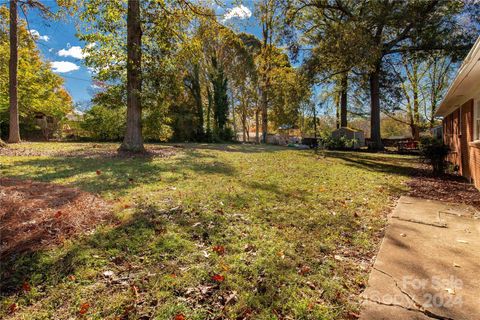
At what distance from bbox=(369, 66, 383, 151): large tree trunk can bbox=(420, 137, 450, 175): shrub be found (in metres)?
9.14

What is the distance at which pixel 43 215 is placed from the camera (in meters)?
3.01

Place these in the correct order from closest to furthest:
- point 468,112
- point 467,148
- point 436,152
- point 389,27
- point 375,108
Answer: point 468,112, point 467,148, point 436,152, point 389,27, point 375,108

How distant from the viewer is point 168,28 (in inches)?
348

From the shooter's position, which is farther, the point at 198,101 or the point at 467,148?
the point at 198,101

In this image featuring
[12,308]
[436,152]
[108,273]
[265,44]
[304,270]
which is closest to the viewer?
[12,308]

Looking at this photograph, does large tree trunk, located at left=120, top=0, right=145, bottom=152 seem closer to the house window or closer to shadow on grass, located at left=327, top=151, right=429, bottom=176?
shadow on grass, located at left=327, top=151, right=429, bottom=176

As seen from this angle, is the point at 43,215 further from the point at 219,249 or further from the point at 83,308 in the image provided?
the point at 219,249

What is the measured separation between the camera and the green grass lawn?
1.90m

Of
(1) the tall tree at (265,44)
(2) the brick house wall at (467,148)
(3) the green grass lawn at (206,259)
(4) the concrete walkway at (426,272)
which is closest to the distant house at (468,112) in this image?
(2) the brick house wall at (467,148)

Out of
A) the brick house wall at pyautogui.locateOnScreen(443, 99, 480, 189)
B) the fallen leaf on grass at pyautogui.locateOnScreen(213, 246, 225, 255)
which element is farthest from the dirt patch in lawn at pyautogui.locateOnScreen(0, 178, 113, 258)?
the brick house wall at pyautogui.locateOnScreen(443, 99, 480, 189)

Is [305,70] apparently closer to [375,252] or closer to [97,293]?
[375,252]

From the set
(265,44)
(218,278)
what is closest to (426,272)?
(218,278)

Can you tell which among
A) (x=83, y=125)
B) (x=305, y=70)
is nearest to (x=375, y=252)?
(x=305, y=70)

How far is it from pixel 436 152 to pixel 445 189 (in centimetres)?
244
